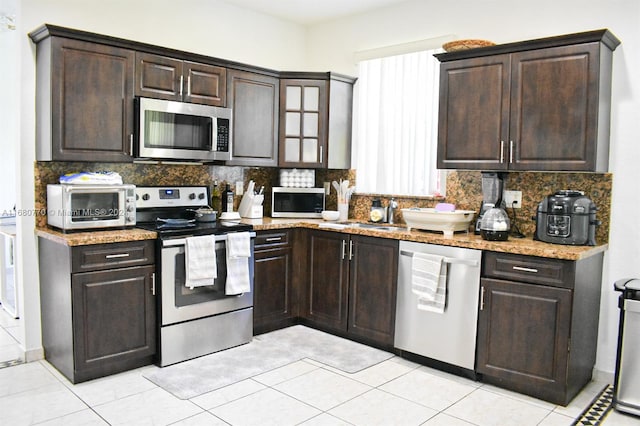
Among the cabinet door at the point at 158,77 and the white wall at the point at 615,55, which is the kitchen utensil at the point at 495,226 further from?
the cabinet door at the point at 158,77

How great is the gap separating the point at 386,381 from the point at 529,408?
86 centimetres

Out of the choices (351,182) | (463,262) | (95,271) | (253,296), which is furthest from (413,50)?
(95,271)

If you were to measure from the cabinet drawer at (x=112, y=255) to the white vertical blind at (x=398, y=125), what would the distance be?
7.00ft

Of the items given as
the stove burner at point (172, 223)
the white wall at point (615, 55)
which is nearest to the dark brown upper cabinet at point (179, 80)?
the stove burner at point (172, 223)

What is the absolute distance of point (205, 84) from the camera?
13.0 ft

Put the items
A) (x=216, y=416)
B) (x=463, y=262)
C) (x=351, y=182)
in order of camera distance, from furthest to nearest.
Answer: (x=351, y=182) < (x=463, y=262) < (x=216, y=416)

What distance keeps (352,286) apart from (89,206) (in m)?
1.98

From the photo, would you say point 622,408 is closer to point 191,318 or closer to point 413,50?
point 191,318

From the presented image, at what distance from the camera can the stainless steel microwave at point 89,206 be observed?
125 inches

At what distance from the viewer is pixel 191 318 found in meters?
3.54

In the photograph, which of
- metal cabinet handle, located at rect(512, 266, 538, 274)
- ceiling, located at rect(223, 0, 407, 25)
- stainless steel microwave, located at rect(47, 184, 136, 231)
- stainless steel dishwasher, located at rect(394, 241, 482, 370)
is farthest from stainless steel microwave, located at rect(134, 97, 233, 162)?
metal cabinet handle, located at rect(512, 266, 538, 274)

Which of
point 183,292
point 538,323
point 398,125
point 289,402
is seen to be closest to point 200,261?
point 183,292

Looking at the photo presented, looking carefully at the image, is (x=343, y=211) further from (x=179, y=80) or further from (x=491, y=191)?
(x=179, y=80)

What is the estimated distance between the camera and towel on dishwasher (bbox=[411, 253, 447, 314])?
11.1 feet
